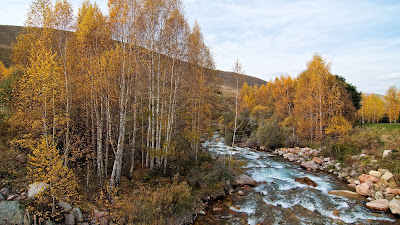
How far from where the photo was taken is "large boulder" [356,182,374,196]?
13.5 m

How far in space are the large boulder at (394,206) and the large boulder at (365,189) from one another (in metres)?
2.07

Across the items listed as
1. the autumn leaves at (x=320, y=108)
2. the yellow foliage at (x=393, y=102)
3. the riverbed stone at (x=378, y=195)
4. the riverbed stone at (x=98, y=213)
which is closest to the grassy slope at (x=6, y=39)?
the riverbed stone at (x=98, y=213)

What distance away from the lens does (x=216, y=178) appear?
14180 mm

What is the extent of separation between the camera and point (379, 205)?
11.6 metres

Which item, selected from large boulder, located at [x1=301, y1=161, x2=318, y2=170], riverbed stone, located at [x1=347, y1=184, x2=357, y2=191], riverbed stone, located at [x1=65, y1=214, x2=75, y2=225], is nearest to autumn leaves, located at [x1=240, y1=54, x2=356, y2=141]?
large boulder, located at [x1=301, y1=161, x2=318, y2=170]

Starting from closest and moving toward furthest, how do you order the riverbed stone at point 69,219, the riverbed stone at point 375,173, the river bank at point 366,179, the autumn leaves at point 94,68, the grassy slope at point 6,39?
the riverbed stone at point 69,219 < the autumn leaves at point 94,68 < the river bank at point 366,179 < the riverbed stone at point 375,173 < the grassy slope at point 6,39

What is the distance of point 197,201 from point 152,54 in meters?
9.35

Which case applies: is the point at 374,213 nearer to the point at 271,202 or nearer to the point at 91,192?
the point at 271,202

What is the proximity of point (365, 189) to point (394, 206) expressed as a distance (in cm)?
267

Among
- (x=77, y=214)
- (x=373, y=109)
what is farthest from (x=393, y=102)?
(x=77, y=214)

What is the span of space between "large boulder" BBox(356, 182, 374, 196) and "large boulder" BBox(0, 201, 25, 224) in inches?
715

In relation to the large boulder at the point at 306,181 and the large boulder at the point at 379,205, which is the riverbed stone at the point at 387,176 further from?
the large boulder at the point at 306,181

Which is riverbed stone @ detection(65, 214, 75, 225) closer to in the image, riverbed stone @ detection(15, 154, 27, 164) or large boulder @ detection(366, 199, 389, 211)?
riverbed stone @ detection(15, 154, 27, 164)

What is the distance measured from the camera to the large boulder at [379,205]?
452 inches
